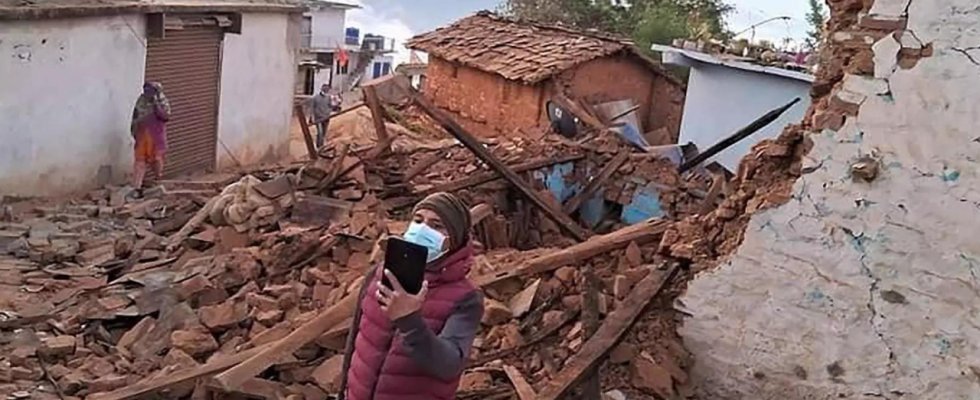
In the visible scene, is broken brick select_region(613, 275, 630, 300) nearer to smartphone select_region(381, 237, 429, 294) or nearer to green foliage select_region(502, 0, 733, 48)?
smartphone select_region(381, 237, 429, 294)

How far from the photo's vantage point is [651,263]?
6.46 metres

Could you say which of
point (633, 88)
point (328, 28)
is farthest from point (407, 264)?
point (328, 28)

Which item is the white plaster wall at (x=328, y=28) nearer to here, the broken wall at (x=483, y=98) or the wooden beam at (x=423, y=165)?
the broken wall at (x=483, y=98)

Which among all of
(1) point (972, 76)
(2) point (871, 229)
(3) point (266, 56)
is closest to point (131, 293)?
(2) point (871, 229)

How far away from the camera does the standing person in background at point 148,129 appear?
41.5ft

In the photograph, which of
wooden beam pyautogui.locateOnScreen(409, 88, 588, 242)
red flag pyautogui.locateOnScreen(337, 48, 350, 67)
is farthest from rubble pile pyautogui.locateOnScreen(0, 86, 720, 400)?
red flag pyautogui.locateOnScreen(337, 48, 350, 67)

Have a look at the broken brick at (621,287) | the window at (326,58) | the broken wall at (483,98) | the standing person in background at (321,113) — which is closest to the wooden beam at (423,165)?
the broken brick at (621,287)

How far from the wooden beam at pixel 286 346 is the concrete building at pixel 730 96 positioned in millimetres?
8469

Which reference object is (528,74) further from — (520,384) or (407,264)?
(407,264)

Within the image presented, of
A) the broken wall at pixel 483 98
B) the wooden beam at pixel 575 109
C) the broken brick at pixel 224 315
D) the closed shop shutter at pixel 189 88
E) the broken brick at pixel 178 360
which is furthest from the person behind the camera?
the broken wall at pixel 483 98

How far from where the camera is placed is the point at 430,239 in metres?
3.78

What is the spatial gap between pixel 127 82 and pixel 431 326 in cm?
1130

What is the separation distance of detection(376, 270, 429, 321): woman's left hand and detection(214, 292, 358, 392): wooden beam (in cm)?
224

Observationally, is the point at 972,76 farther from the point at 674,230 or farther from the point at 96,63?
the point at 96,63
